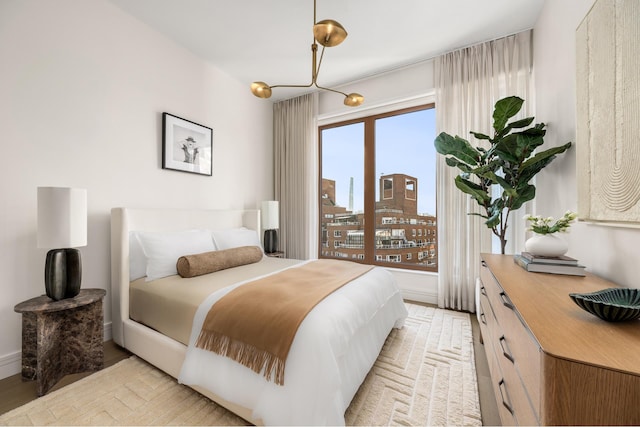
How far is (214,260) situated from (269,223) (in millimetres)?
1424

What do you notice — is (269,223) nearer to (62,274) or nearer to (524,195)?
(62,274)

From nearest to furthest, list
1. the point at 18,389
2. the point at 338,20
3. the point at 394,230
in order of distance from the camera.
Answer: the point at 18,389, the point at 338,20, the point at 394,230

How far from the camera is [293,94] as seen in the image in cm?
399

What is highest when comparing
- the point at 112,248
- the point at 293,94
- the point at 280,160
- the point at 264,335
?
the point at 293,94

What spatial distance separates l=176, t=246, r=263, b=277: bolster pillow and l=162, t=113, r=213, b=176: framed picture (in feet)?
3.96

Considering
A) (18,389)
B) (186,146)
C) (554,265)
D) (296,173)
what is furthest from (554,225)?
(18,389)

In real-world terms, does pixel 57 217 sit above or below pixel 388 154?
below

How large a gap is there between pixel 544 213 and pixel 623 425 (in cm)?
228

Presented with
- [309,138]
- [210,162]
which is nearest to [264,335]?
[210,162]

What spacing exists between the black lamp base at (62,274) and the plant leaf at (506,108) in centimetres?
340

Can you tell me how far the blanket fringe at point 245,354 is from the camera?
47.3 inches

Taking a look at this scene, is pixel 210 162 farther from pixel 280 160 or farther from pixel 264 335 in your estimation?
pixel 264 335

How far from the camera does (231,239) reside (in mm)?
2764

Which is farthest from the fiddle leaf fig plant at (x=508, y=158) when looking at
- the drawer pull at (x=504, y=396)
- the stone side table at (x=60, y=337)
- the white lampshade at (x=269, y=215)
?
the stone side table at (x=60, y=337)
